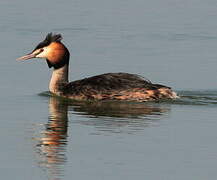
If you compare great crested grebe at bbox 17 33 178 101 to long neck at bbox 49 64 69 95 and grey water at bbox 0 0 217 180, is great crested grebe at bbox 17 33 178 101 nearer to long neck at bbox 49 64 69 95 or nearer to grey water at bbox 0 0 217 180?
long neck at bbox 49 64 69 95

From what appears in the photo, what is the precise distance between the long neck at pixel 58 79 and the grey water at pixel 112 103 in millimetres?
228

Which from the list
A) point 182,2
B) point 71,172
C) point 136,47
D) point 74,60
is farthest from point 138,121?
point 182,2

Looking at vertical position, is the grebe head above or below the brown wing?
above

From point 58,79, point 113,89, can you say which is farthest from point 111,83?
point 58,79

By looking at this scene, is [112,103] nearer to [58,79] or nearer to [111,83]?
[111,83]

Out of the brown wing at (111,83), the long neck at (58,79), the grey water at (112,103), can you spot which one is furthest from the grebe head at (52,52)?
the brown wing at (111,83)

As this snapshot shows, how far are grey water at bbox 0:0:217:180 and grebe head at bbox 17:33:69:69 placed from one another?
52 centimetres

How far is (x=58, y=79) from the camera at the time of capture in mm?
19984

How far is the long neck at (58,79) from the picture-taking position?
774 inches

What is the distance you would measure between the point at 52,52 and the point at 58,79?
57 cm

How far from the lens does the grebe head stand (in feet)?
65.7

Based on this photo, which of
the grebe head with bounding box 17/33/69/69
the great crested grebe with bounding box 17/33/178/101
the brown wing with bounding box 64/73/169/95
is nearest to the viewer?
the great crested grebe with bounding box 17/33/178/101

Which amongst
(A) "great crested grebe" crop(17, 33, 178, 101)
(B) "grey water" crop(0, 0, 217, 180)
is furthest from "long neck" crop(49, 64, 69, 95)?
(B) "grey water" crop(0, 0, 217, 180)

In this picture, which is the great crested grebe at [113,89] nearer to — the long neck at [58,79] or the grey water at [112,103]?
the long neck at [58,79]
